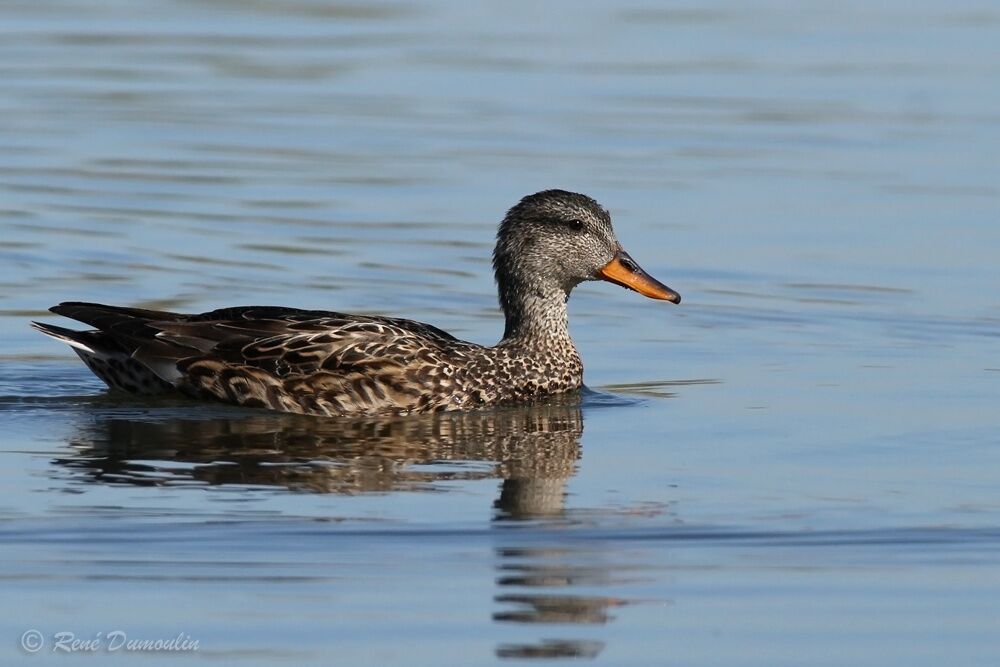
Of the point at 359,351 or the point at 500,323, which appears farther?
the point at 500,323

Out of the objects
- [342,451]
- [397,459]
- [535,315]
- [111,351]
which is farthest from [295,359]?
[535,315]

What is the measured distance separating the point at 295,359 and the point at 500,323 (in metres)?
3.07

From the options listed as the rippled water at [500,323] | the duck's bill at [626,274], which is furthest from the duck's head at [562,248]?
the rippled water at [500,323]

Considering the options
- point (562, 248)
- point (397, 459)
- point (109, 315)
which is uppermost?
point (562, 248)

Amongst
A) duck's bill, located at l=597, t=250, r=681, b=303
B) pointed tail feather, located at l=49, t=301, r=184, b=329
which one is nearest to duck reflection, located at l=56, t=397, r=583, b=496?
pointed tail feather, located at l=49, t=301, r=184, b=329

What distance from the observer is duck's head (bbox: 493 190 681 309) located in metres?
13.6

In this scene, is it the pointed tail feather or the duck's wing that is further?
the pointed tail feather

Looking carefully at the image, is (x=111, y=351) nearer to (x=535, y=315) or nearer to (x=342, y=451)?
(x=342, y=451)

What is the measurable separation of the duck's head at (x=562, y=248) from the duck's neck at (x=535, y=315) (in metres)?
0.03

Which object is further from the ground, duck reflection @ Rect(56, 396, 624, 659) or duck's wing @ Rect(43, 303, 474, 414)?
duck's wing @ Rect(43, 303, 474, 414)

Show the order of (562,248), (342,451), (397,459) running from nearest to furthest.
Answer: (397,459) → (342,451) → (562,248)

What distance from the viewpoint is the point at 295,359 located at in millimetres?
12695

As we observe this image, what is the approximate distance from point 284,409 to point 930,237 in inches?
262

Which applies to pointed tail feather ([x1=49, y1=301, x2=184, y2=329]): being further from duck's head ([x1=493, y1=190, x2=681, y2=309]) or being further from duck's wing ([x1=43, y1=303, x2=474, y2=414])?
duck's head ([x1=493, y1=190, x2=681, y2=309])
